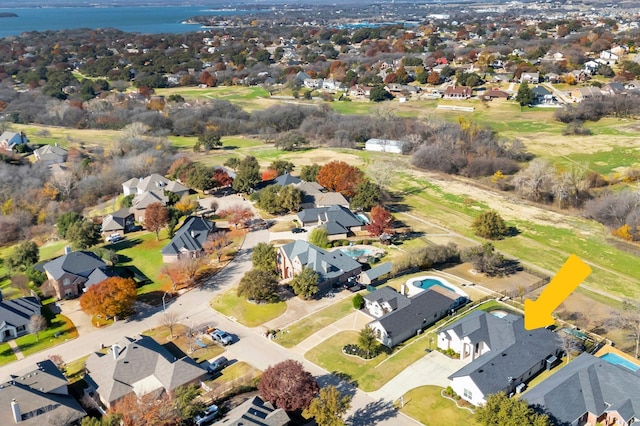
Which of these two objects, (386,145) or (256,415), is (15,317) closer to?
(256,415)

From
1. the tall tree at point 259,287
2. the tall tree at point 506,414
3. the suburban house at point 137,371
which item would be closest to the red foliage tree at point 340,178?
the tall tree at point 259,287

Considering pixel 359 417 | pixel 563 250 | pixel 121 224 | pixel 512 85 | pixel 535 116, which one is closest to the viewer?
pixel 359 417

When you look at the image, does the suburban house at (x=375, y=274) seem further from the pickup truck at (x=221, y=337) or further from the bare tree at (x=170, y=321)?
the bare tree at (x=170, y=321)

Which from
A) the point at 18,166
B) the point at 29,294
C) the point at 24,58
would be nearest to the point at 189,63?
the point at 24,58

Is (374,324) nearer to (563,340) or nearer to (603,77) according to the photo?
(563,340)

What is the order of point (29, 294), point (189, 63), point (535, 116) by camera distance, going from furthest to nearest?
1. point (189, 63)
2. point (535, 116)
3. point (29, 294)

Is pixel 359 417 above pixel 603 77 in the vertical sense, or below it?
below
